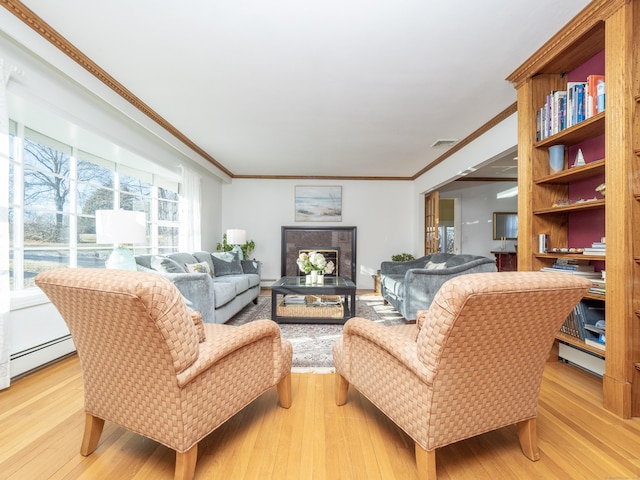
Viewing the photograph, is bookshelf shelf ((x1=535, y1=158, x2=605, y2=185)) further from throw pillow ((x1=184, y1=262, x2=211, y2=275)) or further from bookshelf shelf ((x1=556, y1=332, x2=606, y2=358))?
throw pillow ((x1=184, y1=262, x2=211, y2=275))

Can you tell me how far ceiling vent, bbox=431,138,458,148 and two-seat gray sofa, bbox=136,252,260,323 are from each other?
337 centimetres

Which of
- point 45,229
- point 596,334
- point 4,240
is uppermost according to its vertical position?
point 45,229

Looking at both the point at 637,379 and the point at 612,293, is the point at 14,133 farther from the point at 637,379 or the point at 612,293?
the point at 637,379

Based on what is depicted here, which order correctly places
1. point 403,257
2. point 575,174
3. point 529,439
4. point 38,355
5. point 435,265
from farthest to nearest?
A: point 403,257 → point 435,265 → point 38,355 → point 575,174 → point 529,439

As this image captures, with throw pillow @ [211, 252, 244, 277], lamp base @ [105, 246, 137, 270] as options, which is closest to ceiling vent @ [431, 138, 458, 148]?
throw pillow @ [211, 252, 244, 277]

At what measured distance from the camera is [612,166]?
1.83 meters

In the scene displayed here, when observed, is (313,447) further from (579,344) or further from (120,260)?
(120,260)

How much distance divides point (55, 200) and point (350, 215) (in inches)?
190

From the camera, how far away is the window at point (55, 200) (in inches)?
102

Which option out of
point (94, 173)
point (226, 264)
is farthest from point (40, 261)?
point (226, 264)

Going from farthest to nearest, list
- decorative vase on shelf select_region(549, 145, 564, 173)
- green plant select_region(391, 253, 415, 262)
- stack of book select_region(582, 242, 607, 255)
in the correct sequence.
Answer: green plant select_region(391, 253, 415, 262) → decorative vase on shelf select_region(549, 145, 564, 173) → stack of book select_region(582, 242, 607, 255)

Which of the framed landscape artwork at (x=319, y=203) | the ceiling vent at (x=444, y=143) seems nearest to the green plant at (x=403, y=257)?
the framed landscape artwork at (x=319, y=203)

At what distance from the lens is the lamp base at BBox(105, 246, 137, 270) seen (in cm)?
277

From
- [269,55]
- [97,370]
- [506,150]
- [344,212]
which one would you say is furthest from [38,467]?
[344,212]
